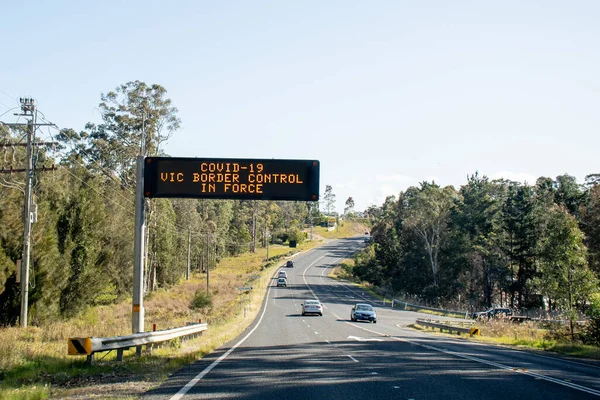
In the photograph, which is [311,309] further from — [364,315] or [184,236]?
[184,236]

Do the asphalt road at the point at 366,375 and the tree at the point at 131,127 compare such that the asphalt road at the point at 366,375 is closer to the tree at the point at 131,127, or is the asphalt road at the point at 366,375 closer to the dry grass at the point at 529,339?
the dry grass at the point at 529,339

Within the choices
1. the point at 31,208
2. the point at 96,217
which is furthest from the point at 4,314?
the point at 96,217

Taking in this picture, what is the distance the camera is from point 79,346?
1332 centimetres

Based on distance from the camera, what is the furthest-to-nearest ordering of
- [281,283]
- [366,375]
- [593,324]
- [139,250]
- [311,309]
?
1. [281,283]
2. [311,309]
3. [593,324]
4. [139,250]
5. [366,375]

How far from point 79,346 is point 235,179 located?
7.19m

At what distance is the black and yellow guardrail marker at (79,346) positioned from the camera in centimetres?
1328

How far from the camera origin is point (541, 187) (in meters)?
108

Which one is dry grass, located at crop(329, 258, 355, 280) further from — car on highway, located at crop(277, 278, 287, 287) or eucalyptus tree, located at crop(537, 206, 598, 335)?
eucalyptus tree, located at crop(537, 206, 598, 335)

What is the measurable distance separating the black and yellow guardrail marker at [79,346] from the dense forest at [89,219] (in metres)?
19.2

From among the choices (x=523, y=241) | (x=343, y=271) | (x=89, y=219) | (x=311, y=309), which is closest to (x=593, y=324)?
(x=311, y=309)

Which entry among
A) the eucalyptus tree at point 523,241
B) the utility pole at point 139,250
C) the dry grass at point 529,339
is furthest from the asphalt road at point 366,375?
the eucalyptus tree at point 523,241

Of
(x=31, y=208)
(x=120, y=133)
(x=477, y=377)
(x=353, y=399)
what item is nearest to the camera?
(x=353, y=399)

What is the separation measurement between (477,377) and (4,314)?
1301 inches

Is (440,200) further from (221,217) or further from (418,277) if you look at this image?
(221,217)
